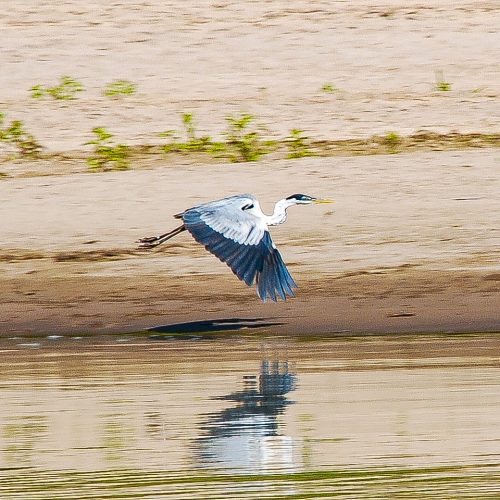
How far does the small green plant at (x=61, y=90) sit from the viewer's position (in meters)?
19.5

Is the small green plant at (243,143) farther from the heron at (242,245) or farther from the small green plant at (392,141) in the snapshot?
the heron at (242,245)

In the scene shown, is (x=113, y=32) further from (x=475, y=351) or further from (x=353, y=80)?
(x=475, y=351)

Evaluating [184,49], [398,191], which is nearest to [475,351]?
[398,191]

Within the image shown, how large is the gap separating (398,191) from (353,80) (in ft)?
24.4

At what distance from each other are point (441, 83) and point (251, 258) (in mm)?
10849

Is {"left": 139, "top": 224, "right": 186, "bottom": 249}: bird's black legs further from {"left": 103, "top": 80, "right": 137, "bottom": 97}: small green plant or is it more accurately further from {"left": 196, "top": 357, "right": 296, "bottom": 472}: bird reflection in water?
{"left": 103, "top": 80, "right": 137, "bottom": 97}: small green plant

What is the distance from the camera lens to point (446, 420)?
6.39 metres

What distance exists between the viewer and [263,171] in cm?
1406

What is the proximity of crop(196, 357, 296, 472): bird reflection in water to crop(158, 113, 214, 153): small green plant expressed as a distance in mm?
8621

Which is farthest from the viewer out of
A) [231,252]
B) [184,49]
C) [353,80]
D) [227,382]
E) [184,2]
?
[184,2]

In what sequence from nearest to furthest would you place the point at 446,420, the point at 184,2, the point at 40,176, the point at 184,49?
the point at 446,420
the point at 40,176
the point at 184,49
the point at 184,2

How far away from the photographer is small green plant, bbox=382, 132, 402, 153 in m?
15.9

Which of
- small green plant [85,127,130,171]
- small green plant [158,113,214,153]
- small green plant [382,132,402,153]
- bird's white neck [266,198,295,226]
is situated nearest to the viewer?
bird's white neck [266,198,295,226]

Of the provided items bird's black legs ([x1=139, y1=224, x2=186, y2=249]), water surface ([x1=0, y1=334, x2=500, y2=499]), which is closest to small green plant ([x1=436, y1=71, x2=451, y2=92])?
bird's black legs ([x1=139, y1=224, x2=186, y2=249])
